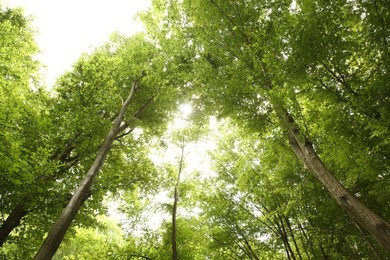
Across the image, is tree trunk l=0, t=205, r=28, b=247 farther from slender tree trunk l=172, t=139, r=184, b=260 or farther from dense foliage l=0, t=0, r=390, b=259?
slender tree trunk l=172, t=139, r=184, b=260

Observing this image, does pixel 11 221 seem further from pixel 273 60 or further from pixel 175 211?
pixel 273 60

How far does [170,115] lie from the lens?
40.6 feet

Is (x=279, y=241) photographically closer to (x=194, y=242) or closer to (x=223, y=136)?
(x=194, y=242)

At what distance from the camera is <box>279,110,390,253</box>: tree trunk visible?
414 cm

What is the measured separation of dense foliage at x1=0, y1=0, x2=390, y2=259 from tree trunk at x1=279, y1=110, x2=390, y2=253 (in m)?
0.03

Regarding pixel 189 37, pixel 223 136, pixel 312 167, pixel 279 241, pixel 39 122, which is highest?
pixel 223 136

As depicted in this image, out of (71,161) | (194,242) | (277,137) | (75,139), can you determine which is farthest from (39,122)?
(194,242)

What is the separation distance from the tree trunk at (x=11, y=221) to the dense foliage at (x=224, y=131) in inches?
1.1

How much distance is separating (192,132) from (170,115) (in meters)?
2.65

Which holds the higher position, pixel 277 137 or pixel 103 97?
pixel 103 97

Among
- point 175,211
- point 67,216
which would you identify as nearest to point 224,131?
point 175,211

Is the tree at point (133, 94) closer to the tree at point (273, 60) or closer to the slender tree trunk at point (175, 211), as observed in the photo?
the tree at point (273, 60)

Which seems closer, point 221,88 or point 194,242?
point 221,88

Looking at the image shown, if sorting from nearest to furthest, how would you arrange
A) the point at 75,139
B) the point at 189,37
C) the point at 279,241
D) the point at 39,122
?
the point at 39,122, the point at 75,139, the point at 189,37, the point at 279,241
